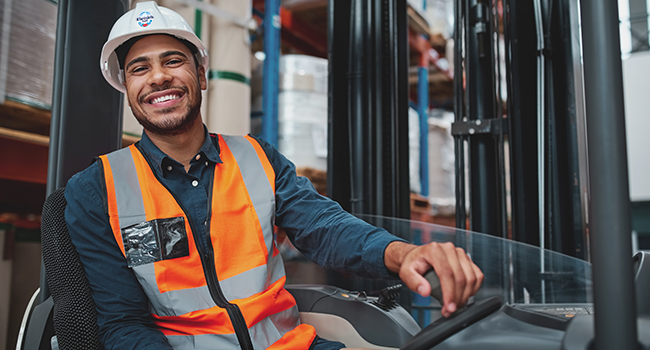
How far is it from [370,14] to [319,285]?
1.32 m

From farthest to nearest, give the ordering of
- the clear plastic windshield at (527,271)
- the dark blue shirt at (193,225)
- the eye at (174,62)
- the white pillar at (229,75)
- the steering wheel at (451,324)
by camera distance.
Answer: the white pillar at (229,75), the eye at (174,62), the dark blue shirt at (193,225), the clear plastic windshield at (527,271), the steering wheel at (451,324)

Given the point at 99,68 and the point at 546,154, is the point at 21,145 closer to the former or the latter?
the point at 99,68

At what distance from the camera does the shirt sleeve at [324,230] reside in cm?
122

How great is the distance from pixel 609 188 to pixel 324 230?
3.11ft

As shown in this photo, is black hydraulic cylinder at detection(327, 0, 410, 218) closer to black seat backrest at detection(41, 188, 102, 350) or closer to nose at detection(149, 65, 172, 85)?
nose at detection(149, 65, 172, 85)

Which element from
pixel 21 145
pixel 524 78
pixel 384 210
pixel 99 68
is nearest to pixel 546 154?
pixel 524 78

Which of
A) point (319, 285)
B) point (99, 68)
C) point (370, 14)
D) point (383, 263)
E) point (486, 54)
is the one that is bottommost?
point (319, 285)

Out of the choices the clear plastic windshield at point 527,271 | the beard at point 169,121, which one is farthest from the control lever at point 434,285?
the beard at point 169,121

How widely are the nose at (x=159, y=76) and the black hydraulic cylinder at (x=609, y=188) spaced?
4.00ft

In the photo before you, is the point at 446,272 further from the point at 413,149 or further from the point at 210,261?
the point at 413,149

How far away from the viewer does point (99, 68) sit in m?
1.49

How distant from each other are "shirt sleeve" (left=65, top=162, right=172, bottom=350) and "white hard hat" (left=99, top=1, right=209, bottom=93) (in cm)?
38

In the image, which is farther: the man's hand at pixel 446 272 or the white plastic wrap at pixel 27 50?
the white plastic wrap at pixel 27 50

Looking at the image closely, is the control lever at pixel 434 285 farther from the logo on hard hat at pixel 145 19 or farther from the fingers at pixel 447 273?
the logo on hard hat at pixel 145 19
